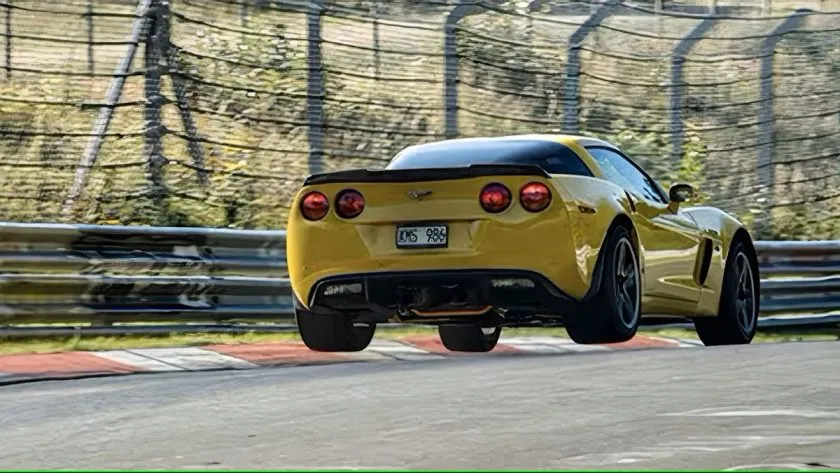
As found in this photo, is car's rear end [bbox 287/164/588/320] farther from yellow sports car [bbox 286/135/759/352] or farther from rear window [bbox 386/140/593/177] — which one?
rear window [bbox 386/140/593/177]

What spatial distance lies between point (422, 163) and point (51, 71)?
5.54 m

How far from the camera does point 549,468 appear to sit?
8.20 metres

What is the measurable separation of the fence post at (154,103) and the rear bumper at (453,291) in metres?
5.88

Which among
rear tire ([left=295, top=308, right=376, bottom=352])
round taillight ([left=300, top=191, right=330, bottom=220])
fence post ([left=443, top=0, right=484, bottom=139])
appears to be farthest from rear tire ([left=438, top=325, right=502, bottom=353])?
fence post ([left=443, top=0, right=484, bottom=139])

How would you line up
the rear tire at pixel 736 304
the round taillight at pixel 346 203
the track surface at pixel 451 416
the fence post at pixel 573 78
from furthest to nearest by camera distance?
the fence post at pixel 573 78
the rear tire at pixel 736 304
the round taillight at pixel 346 203
the track surface at pixel 451 416

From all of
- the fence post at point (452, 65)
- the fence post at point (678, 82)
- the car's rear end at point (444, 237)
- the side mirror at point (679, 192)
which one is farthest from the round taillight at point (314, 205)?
the fence post at point (678, 82)

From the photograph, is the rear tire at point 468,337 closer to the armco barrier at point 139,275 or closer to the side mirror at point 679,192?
the side mirror at point 679,192

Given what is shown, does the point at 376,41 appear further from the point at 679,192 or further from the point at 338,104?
the point at 679,192

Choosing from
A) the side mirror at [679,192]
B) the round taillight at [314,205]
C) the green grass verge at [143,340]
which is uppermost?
the round taillight at [314,205]

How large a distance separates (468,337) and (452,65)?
15.7ft

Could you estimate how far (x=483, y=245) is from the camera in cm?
1024

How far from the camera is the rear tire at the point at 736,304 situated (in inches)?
489

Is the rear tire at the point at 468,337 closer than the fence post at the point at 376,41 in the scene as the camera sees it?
Yes

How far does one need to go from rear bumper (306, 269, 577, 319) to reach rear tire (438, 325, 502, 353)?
88.4 inches
